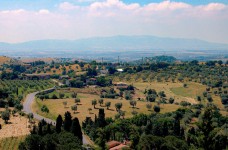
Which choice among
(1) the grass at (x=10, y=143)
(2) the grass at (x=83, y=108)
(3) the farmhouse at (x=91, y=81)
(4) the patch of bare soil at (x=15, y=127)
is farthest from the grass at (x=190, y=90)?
(1) the grass at (x=10, y=143)

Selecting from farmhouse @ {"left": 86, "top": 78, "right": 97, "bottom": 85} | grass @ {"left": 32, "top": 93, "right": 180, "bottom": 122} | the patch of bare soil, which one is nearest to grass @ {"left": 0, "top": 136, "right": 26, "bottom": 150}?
the patch of bare soil

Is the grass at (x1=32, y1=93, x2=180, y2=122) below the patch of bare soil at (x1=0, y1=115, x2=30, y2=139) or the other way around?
the other way around

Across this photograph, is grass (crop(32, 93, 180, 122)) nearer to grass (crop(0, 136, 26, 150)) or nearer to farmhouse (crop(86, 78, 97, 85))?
grass (crop(0, 136, 26, 150))

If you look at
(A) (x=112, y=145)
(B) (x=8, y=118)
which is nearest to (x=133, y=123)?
(A) (x=112, y=145)

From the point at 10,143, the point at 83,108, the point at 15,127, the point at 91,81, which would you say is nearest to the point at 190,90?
the point at 91,81

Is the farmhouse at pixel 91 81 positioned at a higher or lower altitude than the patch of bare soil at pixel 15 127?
higher

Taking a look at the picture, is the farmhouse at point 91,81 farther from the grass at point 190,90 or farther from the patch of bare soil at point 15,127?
the patch of bare soil at point 15,127

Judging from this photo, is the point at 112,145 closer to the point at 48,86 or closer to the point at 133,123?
the point at 133,123

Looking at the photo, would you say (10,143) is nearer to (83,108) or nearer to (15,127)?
(15,127)
